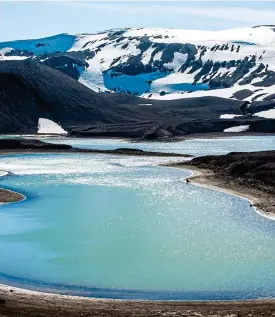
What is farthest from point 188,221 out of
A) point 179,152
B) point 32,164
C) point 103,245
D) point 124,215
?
point 179,152

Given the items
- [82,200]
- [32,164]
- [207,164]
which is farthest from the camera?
[32,164]

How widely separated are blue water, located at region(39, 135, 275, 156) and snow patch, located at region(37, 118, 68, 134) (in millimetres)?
17238

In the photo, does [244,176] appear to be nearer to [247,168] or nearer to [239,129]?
[247,168]

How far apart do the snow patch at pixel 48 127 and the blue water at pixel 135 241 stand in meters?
94.1

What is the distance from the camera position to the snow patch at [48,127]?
173812mm

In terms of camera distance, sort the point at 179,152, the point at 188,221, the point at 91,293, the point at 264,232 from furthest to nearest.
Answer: the point at 179,152, the point at 188,221, the point at 264,232, the point at 91,293

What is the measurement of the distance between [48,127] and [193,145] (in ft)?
168

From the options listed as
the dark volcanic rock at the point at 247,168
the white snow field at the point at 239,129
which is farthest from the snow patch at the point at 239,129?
the dark volcanic rock at the point at 247,168

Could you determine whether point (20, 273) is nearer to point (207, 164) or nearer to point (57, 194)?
point (57, 194)

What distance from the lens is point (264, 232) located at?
1922 inches

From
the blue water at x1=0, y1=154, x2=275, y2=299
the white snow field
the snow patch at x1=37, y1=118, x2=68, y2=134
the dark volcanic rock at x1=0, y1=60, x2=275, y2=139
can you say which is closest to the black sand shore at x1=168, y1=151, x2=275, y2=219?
the blue water at x1=0, y1=154, x2=275, y2=299

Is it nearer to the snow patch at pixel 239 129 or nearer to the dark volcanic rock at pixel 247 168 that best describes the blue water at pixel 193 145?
the snow patch at pixel 239 129

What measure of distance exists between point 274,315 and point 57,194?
4425 cm

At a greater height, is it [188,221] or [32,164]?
[32,164]
